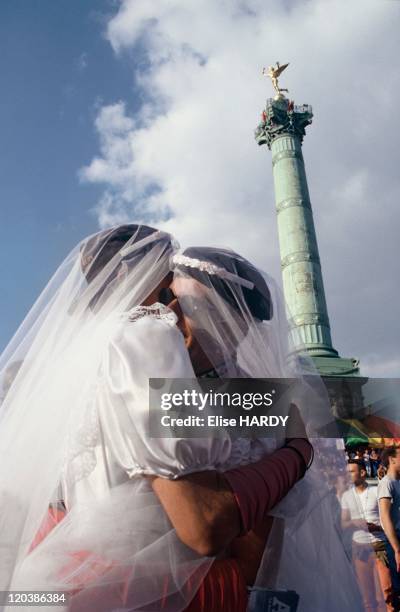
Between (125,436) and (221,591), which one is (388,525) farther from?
(125,436)

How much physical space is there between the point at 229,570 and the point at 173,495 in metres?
0.29

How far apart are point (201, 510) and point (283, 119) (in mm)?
19178

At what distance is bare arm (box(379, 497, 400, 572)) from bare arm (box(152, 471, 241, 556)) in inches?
138

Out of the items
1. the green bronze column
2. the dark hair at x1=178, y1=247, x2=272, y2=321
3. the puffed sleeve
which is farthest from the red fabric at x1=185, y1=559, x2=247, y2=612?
the green bronze column

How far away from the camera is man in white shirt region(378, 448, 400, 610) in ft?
12.8

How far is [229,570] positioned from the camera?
44.6 inches

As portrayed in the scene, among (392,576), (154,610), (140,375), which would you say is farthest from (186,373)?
(392,576)

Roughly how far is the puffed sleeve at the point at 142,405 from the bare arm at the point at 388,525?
138 inches

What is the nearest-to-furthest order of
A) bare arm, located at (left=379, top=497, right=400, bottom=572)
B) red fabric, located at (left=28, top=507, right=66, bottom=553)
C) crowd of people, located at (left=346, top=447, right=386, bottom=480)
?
1. red fabric, located at (left=28, top=507, right=66, bottom=553)
2. bare arm, located at (left=379, top=497, right=400, bottom=572)
3. crowd of people, located at (left=346, top=447, right=386, bottom=480)

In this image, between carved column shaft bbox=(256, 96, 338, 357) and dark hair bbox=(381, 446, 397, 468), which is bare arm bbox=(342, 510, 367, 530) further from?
carved column shaft bbox=(256, 96, 338, 357)

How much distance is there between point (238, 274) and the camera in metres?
1.58

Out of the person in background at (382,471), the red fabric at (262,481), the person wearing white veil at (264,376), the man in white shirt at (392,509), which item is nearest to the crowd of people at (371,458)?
the person in background at (382,471)

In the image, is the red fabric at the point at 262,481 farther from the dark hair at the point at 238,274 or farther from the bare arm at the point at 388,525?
the bare arm at the point at 388,525

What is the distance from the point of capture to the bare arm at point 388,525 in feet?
12.6
